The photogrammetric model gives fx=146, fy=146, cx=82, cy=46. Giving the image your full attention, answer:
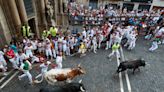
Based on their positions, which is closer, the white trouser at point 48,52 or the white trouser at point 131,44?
the white trouser at point 48,52

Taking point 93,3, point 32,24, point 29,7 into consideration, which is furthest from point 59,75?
point 93,3

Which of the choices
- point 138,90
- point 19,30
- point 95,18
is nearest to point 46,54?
point 19,30

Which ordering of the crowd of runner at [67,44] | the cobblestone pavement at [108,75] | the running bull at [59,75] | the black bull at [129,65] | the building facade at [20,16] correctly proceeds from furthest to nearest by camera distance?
the building facade at [20,16], the crowd of runner at [67,44], the black bull at [129,65], the cobblestone pavement at [108,75], the running bull at [59,75]

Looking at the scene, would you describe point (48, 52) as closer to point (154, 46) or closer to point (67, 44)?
point (67, 44)

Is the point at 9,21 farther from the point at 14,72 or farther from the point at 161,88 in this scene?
the point at 161,88

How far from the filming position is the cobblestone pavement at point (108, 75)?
8.70 metres

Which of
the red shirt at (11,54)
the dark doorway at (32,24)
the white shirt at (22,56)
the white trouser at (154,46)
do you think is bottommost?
the white trouser at (154,46)

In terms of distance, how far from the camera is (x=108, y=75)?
9805 millimetres

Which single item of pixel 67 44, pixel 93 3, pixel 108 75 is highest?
pixel 93 3

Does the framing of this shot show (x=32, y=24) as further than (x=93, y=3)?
No

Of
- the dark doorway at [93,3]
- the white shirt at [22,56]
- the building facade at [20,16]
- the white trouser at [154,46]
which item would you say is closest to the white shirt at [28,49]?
the white shirt at [22,56]

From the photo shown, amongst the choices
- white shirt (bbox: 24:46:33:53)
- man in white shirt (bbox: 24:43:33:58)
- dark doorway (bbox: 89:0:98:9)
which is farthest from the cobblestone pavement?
dark doorway (bbox: 89:0:98:9)

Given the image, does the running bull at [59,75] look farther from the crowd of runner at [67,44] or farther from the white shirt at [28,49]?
the white shirt at [28,49]

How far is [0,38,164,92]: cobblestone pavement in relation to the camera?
870 cm
